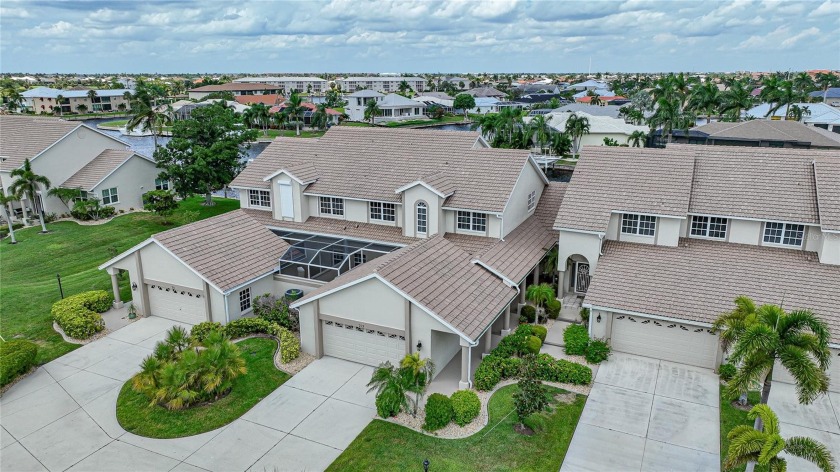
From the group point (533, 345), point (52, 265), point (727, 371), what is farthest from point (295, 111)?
point (727, 371)

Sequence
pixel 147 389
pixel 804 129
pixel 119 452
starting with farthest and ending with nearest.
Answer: pixel 804 129 → pixel 147 389 → pixel 119 452

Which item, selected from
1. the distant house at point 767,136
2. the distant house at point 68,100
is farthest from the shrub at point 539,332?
the distant house at point 68,100

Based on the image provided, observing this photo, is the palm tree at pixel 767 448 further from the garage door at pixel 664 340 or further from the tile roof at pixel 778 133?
the tile roof at pixel 778 133

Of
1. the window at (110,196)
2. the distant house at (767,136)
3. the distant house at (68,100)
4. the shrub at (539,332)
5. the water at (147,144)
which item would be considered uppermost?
the distant house at (68,100)

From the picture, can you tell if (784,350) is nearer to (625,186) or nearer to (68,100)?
(625,186)

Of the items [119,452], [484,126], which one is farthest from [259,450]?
[484,126]

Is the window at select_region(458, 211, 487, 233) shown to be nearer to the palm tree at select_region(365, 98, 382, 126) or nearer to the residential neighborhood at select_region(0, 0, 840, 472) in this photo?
the residential neighborhood at select_region(0, 0, 840, 472)

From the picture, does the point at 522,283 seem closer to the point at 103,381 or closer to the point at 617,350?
the point at 617,350

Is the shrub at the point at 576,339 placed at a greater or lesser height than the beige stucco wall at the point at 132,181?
lesser
